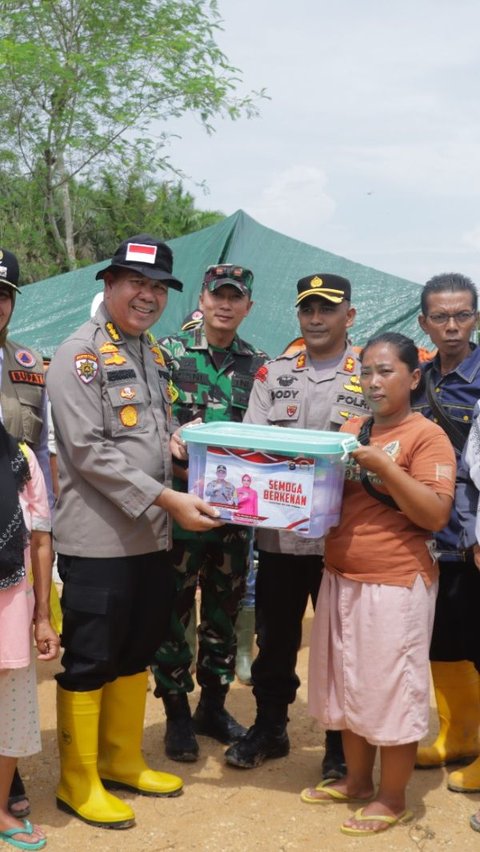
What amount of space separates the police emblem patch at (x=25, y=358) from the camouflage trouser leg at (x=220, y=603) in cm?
115

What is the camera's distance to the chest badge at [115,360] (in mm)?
3176

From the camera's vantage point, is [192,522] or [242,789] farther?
[242,789]

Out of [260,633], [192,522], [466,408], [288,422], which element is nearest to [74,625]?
[192,522]

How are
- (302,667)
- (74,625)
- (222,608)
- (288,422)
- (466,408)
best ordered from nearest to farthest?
(74,625)
(466,408)
(288,422)
(222,608)
(302,667)

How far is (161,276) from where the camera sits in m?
3.20

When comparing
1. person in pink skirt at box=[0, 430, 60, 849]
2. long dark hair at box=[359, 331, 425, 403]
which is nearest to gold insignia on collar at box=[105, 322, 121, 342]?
person in pink skirt at box=[0, 430, 60, 849]

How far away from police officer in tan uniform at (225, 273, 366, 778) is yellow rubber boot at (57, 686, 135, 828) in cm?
68

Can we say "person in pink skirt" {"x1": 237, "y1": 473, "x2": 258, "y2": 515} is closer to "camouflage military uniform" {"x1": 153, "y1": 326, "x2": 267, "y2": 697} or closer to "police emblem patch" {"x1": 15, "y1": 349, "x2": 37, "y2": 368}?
"camouflage military uniform" {"x1": 153, "y1": 326, "x2": 267, "y2": 697}

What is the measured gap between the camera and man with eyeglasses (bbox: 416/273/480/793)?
3.36 m

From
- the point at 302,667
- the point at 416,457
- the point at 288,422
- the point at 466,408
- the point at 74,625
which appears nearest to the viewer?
the point at 416,457

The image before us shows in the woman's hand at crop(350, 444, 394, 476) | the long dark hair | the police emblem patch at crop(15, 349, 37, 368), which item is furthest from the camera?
the police emblem patch at crop(15, 349, 37, 368)

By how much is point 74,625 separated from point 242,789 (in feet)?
3.42

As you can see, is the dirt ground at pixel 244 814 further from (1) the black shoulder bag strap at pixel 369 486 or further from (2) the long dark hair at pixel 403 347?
(2) the long dark hair at pixel 403 347

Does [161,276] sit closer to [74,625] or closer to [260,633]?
[74,625]
